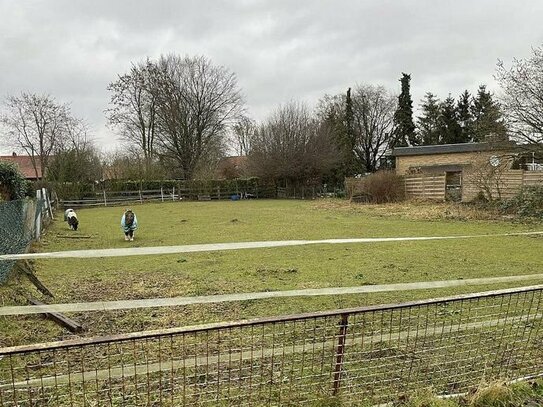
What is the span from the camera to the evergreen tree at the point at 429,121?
44.1 metres

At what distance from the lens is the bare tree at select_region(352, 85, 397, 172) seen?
153ft

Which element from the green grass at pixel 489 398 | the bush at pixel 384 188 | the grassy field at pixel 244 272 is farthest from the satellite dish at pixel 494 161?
the green grass at pixel 489 398

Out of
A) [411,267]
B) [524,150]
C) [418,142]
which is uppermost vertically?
[418,142]

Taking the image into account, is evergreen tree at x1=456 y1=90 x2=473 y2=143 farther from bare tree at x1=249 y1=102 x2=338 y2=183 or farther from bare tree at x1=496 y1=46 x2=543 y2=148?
bare tree at x1=496 y1=46 x2=543 y2=148

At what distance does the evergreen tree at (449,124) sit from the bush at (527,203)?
26527mm

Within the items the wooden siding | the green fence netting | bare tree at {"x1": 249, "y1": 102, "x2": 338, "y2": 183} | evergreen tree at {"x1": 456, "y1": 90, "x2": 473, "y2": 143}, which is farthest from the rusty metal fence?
evergreen tree at {"x1": 456, "y1": 90, "x2": 473, "y2": 143}

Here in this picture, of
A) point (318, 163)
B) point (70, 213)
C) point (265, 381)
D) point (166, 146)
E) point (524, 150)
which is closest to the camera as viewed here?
point (265, 381)

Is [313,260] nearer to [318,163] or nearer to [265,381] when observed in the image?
[265,381]

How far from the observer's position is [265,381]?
3.11 meters

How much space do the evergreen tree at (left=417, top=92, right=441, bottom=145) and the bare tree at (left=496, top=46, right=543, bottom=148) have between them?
2799 centimetres

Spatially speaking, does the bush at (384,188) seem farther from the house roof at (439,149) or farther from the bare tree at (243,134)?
the bare tree at (243,134)

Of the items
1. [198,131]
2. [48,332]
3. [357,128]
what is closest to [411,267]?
[48,332]

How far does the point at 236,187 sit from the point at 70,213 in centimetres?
2205

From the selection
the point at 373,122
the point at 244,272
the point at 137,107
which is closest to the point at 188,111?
the point at 137,107
